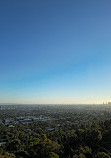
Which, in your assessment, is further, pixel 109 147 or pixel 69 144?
pixel 69 144

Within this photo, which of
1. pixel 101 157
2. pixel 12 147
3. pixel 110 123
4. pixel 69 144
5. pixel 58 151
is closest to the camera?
pixel 101 157

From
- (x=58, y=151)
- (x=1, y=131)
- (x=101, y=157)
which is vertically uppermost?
(x=101, y=157)

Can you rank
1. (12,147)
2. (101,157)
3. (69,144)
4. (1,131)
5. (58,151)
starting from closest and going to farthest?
(101,157) → (58,151) → (12,147) → (69,144) → (1,131)

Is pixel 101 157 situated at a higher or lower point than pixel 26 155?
higher

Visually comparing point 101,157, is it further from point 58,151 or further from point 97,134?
point 97,134

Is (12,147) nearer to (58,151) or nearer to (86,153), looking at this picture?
(58,151)

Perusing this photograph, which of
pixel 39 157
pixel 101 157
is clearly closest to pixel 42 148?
pixel 39 157

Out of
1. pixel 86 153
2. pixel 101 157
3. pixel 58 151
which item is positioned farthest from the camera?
pixel 58 151

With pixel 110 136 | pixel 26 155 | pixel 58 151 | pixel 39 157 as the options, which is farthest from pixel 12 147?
pixel 110 136

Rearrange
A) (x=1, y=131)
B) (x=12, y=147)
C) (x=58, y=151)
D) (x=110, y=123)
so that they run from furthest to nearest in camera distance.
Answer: (x=1, y=131) → (x=110, y=123) → (x=12, y=147) → (x=58, y=151)
